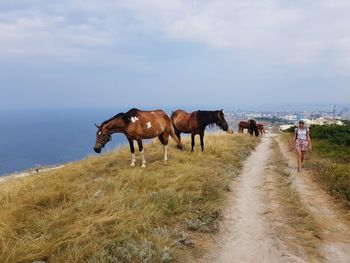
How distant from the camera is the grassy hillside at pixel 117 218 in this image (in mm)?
6204

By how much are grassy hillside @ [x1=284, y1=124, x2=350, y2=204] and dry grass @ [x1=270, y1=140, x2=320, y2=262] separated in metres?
1.23

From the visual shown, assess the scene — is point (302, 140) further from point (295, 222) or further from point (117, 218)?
point (117, 218)

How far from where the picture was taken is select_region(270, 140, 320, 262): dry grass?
6914 mm

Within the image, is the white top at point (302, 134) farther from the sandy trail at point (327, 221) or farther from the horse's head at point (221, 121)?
the horse's head at point (221, 121)

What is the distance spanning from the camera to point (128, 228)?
708cm

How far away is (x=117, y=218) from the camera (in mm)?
7406

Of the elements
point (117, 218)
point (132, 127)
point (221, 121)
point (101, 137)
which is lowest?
point (117, 218)

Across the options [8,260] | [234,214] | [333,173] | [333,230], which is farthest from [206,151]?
[8,260]

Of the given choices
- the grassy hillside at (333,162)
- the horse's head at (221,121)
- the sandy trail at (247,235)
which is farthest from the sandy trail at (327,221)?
the horse's head at (221,121)

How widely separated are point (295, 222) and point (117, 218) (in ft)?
12.6

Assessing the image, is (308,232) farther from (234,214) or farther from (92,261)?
(92,261)

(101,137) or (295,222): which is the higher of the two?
(101,137)

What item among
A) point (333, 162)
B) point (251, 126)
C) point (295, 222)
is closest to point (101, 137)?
point (295, 222)

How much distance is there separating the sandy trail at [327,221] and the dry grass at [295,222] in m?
0.17
